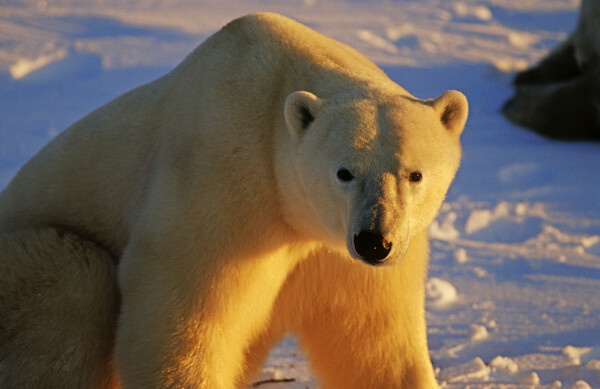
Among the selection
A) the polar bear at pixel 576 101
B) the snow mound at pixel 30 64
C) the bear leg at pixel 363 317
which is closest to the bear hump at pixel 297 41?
the bear leg at pixel 363 317

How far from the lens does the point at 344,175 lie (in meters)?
2.29

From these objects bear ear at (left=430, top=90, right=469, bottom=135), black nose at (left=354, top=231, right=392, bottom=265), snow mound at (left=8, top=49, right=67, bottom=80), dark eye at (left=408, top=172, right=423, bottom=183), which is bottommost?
black nose at (left=354, top=231, right=392, bottom=265)

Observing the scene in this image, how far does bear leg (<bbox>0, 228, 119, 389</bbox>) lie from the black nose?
1.11 m

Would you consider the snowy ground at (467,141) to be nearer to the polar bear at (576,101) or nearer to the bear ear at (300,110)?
the polar bear at (576,101)

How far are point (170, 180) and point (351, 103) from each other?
0.69 m

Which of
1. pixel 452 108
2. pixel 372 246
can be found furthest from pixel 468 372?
pixel 372 246

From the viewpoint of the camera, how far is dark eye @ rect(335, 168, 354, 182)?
2283mm

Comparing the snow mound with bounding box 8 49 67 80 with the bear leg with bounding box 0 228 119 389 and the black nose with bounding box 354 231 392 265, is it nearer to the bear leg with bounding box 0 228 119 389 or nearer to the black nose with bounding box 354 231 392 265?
the bear leg with bounding box 0 228 119 389

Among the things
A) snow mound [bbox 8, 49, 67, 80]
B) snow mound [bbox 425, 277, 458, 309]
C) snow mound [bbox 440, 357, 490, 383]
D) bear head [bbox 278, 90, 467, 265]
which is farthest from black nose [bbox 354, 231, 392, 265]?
snow mound [bbox 8, 49, 67, 80]

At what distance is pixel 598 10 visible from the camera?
7.36 meters

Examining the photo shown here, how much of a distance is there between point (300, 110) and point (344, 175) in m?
0.28

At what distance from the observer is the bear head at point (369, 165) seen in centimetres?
221

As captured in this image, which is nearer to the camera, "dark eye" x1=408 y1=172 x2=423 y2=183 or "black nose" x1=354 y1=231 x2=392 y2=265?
"black nose" x1=354 y1=231 x2=392 y2=265

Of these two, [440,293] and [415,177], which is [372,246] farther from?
[440,293]
